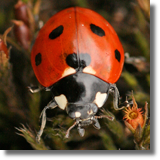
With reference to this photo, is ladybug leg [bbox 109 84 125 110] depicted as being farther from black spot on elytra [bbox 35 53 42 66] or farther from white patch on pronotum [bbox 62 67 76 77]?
black spot on elytra [bbox 35 53 42 66]

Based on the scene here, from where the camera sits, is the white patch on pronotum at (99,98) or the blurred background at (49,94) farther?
the blurred background at (49,94)

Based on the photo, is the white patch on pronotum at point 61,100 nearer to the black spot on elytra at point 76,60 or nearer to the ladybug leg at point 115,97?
the black spot on elytra at point 76,60

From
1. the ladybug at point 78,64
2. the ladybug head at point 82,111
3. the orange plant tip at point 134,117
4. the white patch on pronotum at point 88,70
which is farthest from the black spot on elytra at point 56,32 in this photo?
the orange plant tip at point 134,117

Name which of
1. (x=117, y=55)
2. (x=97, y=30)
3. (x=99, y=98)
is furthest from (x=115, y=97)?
(x=97, y=30)

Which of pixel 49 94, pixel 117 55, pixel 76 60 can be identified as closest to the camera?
pixel 76 60

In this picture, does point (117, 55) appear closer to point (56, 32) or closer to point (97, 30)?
point (97, 30)

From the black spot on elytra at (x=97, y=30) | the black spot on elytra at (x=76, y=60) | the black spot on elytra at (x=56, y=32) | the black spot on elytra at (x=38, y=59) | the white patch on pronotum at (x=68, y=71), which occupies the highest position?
the black spot on elytra at (x=56, y=32)

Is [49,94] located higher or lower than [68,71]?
lower
